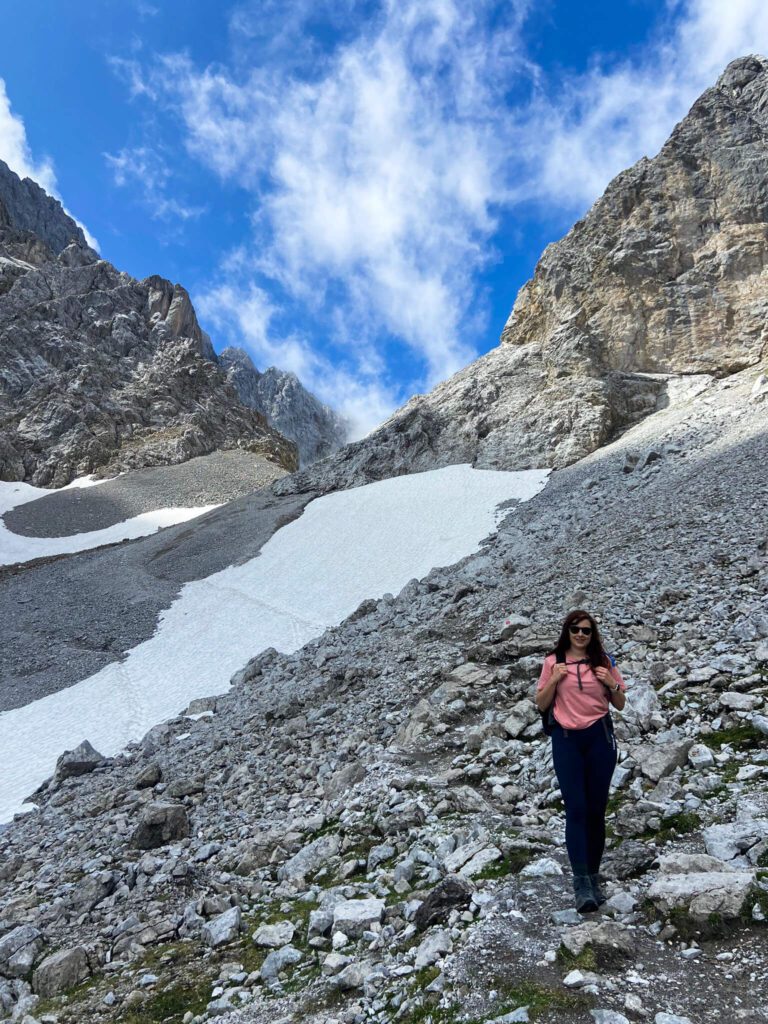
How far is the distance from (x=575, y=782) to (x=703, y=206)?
5754cm

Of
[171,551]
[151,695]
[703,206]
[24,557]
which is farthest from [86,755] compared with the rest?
[703,206]

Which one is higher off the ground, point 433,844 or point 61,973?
point 433,844

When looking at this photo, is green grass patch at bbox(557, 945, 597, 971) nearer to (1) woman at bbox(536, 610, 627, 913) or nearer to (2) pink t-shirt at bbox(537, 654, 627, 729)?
(1) woman at bbox(536, 610, 627, 913)

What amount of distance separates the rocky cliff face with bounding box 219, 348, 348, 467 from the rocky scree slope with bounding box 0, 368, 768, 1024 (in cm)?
17247

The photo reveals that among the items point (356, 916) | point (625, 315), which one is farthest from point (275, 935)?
point (625, 315)

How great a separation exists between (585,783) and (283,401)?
187 meters

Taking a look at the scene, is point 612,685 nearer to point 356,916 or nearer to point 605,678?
point 605,678

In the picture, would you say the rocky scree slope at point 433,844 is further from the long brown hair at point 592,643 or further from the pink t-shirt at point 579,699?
the long brown hair at point 592,643

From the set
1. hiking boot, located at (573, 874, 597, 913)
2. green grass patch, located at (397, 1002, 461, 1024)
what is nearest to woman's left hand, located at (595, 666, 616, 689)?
hiking boot, located at (573, 874, 597, 913)

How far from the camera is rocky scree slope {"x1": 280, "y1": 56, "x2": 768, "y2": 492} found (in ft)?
148

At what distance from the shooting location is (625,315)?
4972cm

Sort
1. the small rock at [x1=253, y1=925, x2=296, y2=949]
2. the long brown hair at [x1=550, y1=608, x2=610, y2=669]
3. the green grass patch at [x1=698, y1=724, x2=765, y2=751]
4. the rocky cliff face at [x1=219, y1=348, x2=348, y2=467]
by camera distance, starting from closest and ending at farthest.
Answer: the long brown hair at [x1=550, y1=608, x2=610, y2=669] < the small rock at [x1=253, y1=925, x2=296, y2=949] < the green grass patch at [x1=698, y1=724, x2=765, y2=751] < the rocky cliff face at [x1=219, y1=348, x2=348, y2=467]

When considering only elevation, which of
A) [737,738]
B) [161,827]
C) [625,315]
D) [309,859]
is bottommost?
[309,859]

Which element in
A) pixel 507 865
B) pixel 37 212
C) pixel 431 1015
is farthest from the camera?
pixel 37 212
